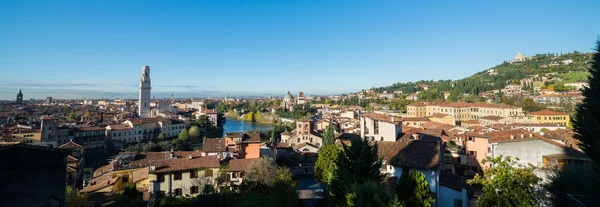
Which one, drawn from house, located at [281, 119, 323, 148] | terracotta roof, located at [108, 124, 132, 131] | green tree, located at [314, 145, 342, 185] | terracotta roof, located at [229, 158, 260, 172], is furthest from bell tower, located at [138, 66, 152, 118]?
green tree, located at [314, 145, 342, 185]

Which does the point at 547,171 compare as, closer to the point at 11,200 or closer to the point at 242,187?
the point at 242,187

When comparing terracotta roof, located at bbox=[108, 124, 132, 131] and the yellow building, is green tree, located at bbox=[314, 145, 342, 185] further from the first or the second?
the yellow building

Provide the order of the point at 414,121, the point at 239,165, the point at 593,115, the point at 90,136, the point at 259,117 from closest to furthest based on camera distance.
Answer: the point at 593,115, the point at 239,165, the point at 90,136, the point at 414,121, the point at 259,117

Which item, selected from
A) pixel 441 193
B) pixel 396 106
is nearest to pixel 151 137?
pixel 441 193

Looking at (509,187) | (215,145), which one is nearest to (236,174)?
(215,145)

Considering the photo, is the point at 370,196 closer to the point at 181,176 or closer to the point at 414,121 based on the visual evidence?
the point at 181,176
